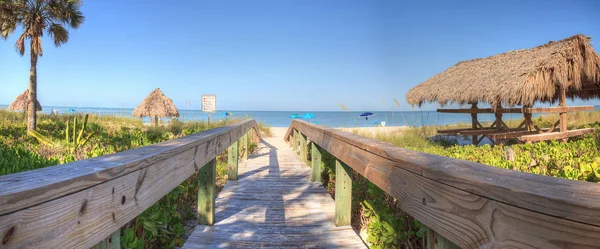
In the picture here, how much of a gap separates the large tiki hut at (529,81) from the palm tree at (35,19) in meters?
16.1

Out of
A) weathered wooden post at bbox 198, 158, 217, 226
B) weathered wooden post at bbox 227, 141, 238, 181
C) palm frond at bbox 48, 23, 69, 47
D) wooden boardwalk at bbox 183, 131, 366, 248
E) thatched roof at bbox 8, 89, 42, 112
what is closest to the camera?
wooden boardwalk at bbox 183, 131, 366, 248

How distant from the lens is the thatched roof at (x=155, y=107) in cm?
1902

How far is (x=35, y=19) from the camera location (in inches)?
567

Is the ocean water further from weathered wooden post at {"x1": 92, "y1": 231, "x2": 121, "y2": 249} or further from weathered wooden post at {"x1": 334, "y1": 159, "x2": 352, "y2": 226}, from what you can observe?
weathered wooden post at {"x1": 92, "y1": 231, "x2": 121, "y2": 249}

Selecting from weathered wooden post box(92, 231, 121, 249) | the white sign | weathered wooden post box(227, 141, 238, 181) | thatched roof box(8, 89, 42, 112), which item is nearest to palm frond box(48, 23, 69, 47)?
the white sign

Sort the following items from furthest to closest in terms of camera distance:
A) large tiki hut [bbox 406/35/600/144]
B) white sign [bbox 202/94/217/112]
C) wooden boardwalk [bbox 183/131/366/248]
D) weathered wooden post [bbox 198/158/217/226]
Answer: white sign [bbox 202/94/217/112] → large tiki hut [bbox 406/35/600/144] → weathered wooden post [bbox 198/158/217/226] → wooden boardwalk [bbox 183/131/366/248]

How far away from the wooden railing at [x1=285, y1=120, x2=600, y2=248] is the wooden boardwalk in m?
1.35

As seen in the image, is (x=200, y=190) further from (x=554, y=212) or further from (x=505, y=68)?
(x=505, y=68)

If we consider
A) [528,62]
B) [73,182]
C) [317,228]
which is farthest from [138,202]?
[528,62]

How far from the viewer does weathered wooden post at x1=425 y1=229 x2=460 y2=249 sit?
1209mm

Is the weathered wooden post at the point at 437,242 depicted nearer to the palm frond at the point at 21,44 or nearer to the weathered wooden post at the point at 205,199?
the weathered wooden post at the point at 205,199

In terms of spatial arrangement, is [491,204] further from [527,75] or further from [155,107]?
[155,107]

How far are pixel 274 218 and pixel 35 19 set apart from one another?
55.0 ft

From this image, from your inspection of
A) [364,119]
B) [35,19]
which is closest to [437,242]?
[35,19]
